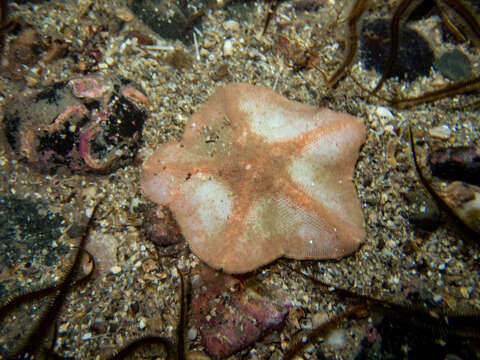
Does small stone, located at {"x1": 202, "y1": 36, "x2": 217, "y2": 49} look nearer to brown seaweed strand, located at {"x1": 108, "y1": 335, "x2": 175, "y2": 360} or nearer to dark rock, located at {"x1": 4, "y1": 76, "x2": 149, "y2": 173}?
dark rock, located at {"x1": 4, "y1": 76, "x2": 149, "y2": 173}

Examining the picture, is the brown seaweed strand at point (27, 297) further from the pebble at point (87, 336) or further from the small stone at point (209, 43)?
the small stone at point (209, 43)

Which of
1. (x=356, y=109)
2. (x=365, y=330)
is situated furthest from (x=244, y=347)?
(x=356, y=109)

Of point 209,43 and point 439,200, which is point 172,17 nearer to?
point 209,43

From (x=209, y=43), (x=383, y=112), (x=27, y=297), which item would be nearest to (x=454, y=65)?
(x=383, y=112)

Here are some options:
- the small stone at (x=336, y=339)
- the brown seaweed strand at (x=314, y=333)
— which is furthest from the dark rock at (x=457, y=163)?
the small stone at (x=336, y=339)

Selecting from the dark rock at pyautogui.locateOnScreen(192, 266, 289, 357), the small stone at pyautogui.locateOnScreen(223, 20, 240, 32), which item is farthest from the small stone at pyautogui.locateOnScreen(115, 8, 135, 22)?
the dark rock at pyautogui.locateOnScreen(192, 266, 289, 357)

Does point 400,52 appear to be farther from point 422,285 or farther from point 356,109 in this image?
point 422,285
